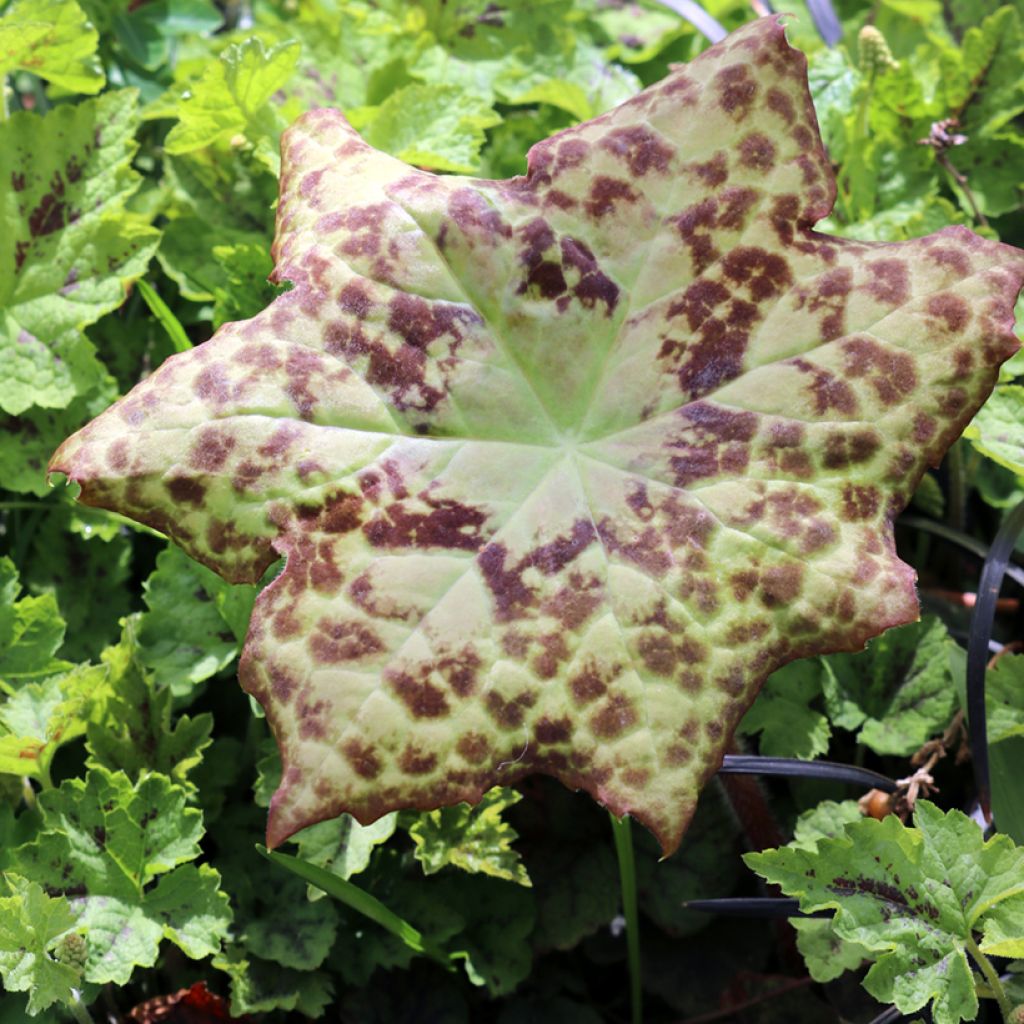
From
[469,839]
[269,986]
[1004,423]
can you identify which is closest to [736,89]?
[1004,423]

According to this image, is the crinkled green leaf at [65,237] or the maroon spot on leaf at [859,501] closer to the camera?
the maroon spot on leaf at [859,501]

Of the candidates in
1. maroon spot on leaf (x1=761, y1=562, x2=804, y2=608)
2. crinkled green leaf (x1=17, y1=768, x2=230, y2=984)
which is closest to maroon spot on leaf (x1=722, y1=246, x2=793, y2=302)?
maroon spot on leaf (x1=761, y1=562, x2=804, y2=608)

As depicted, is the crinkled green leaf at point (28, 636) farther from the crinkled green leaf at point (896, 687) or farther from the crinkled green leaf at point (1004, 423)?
the crinkled green leaf at point (1004, 423)

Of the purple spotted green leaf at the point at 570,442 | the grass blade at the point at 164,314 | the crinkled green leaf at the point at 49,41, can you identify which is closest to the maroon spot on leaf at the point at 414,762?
the purple spotted green leaf at the point at 570,442

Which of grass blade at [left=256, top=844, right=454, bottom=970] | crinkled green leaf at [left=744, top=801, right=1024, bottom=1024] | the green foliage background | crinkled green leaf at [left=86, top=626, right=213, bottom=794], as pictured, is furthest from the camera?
crinkled green leaf at [left=86, top=626, right=213, bottom=794]

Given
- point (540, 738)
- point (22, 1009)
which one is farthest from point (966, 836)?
point (22, 1009)

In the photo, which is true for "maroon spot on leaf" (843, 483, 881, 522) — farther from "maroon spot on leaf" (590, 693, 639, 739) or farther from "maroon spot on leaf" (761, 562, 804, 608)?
"maroon spot on leaf" (590, 693, 639, 739)
